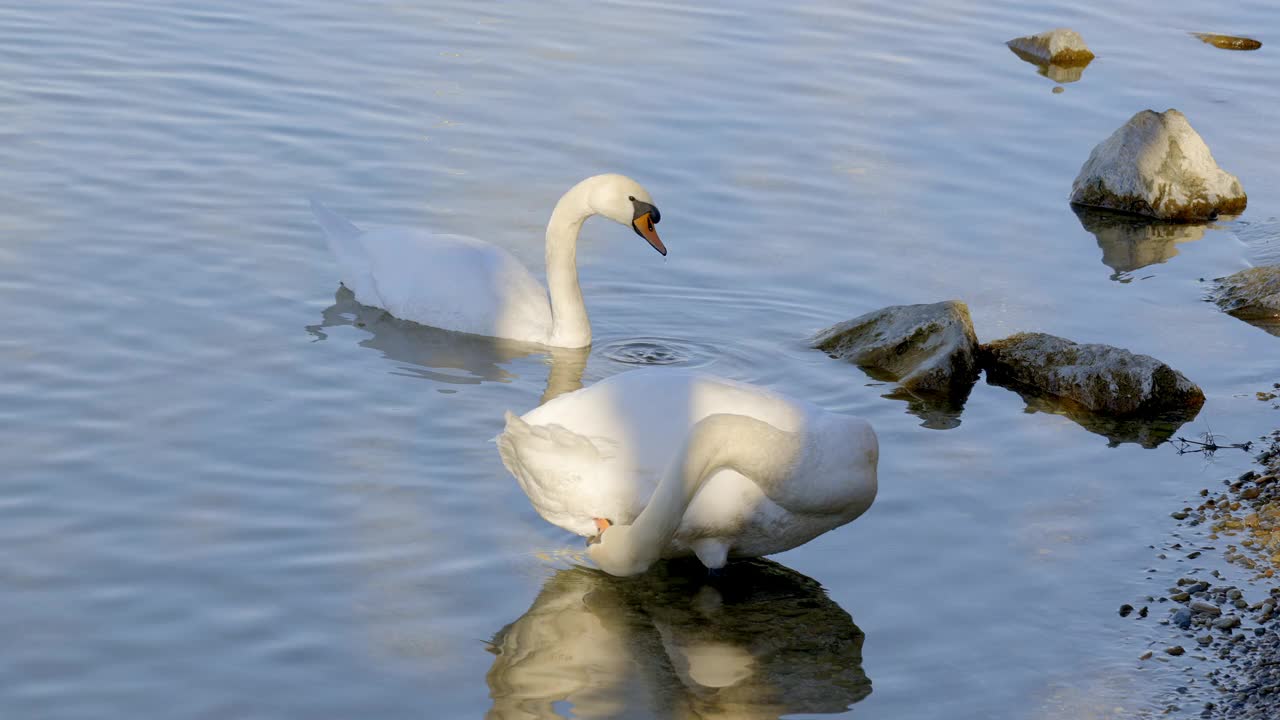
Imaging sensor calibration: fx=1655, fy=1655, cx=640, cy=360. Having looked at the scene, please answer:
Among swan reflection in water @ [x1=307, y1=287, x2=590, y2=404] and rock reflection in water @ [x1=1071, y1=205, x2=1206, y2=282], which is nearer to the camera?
swan reflection in water @ [x1=307, y1=287, x2=590, y2=404]

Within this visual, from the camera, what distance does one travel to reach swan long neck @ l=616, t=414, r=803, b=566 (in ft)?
18.2

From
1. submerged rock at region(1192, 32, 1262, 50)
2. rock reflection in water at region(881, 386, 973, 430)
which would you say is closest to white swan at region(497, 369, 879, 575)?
rock reflection in water at region(881, 386, 973, 430)

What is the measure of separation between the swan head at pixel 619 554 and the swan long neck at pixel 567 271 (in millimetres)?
3217

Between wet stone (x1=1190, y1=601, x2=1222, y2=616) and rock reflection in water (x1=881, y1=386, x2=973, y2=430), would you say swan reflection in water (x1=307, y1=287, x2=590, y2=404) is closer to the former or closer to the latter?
rock reflection in water (x1=881, y1=386, x2=973, y2=430)

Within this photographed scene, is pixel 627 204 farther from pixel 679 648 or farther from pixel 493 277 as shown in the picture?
pixel 679 648

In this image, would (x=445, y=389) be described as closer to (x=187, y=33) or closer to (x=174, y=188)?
(x=174, y=188)

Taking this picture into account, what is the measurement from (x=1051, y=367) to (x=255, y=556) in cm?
426

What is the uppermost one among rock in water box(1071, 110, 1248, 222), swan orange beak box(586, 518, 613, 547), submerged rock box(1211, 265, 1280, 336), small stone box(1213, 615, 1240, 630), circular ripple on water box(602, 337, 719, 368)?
rock in water box(1071, 110, 1248, 222)

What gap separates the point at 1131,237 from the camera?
11.5m

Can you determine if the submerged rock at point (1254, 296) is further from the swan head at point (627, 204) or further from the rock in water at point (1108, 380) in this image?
the swan head at point (627, 204)

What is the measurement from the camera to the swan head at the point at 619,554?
5.57m

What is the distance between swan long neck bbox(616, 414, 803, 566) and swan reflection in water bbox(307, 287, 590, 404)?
2448mm

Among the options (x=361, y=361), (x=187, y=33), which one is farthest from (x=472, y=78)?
(x=361, y=361)

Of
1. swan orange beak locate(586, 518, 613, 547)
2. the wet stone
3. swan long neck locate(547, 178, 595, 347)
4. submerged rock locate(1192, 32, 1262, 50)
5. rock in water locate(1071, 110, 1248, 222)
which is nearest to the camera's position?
the wet stone
